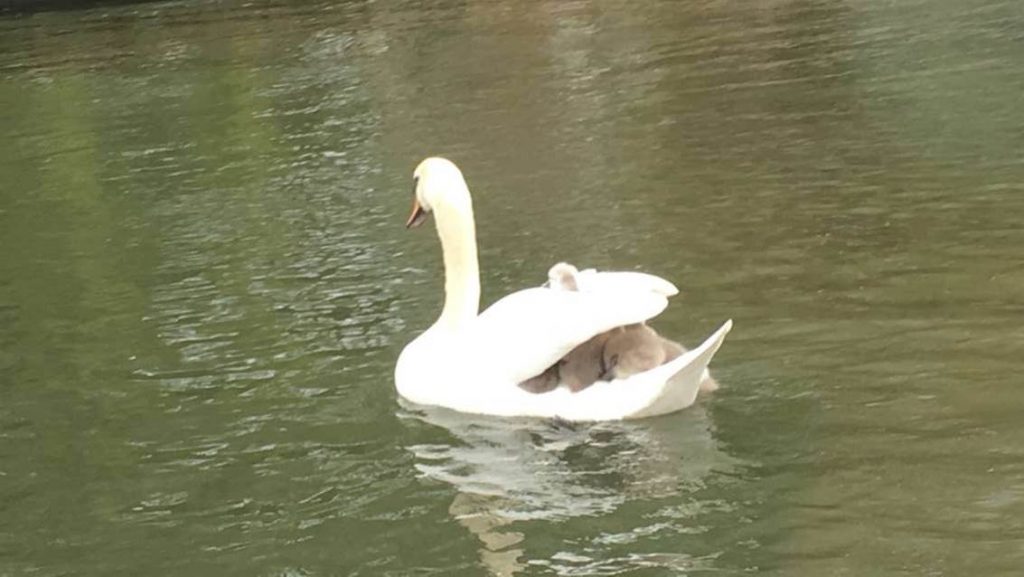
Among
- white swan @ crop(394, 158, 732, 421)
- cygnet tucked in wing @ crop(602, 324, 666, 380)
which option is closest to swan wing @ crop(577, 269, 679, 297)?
white swan @ crop(394, 158, 732, 421)

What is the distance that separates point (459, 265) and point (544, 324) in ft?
3.68

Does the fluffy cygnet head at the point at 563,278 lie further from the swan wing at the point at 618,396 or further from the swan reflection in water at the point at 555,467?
the swan reflection in water at the point at 555,467

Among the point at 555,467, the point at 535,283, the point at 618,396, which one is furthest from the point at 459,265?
the point at 535,283

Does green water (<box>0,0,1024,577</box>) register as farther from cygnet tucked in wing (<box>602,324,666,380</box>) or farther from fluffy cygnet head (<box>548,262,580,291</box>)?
fluffy cygnet head (<box>548,262,580,291</box>)

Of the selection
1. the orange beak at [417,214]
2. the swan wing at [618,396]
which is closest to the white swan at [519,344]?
the swan wing at [618,396]

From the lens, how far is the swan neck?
8609mm

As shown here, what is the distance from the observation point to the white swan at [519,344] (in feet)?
24.7

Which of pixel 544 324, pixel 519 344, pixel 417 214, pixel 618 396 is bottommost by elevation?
pixel 618 396

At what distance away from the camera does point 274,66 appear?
21.7 m

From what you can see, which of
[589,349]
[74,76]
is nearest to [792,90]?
[589,349]

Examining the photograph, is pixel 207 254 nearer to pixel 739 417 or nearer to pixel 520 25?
pixel 739 417

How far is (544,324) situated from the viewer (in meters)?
7.67

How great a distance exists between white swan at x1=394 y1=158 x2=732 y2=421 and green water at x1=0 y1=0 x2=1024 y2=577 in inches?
5.1

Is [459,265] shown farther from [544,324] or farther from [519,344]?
[544,324]
